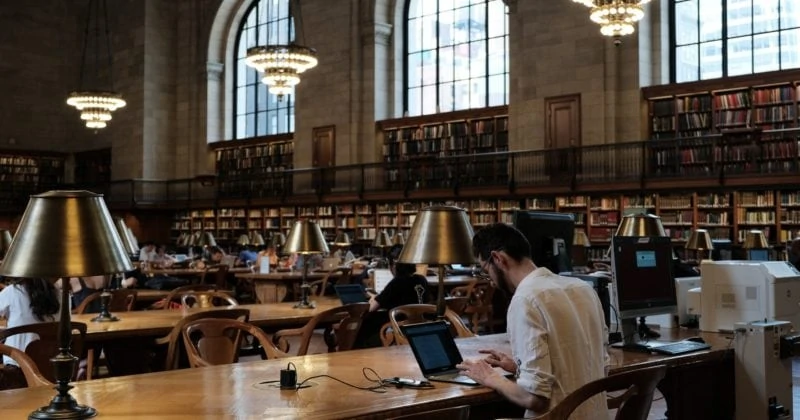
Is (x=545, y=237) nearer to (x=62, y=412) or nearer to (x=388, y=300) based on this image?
(x=388, y=300)

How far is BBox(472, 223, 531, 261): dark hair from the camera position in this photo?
2.79 m

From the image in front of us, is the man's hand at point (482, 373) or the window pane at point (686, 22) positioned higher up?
the window pane at point (686, 22)

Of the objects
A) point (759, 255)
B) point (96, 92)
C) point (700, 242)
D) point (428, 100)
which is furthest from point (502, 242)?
point (96, 92)

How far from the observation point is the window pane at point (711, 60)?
13.8 metres

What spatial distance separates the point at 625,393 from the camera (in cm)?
251

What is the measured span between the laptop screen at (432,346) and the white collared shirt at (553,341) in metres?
0.42

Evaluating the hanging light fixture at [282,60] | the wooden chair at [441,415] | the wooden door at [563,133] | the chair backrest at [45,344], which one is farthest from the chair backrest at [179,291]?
the wooden door at [563,133]

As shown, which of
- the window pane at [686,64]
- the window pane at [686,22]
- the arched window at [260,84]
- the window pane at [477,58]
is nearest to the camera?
the window pane at [686,64]

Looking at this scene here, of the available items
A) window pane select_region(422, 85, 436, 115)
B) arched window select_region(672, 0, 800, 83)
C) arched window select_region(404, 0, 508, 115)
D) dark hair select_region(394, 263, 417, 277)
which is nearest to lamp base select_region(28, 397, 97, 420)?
dark hair select_region(394, 263, 417, 277)

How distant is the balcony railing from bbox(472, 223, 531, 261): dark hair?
10.1m

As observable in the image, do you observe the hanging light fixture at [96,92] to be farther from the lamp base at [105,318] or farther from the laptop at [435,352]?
the laptop at [435,352]

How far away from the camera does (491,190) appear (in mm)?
14922

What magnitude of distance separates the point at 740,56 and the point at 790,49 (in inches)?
29.3

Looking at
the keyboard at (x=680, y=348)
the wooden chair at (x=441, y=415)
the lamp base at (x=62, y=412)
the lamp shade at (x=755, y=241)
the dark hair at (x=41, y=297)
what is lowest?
the keyboard at (x=680, y=348)
